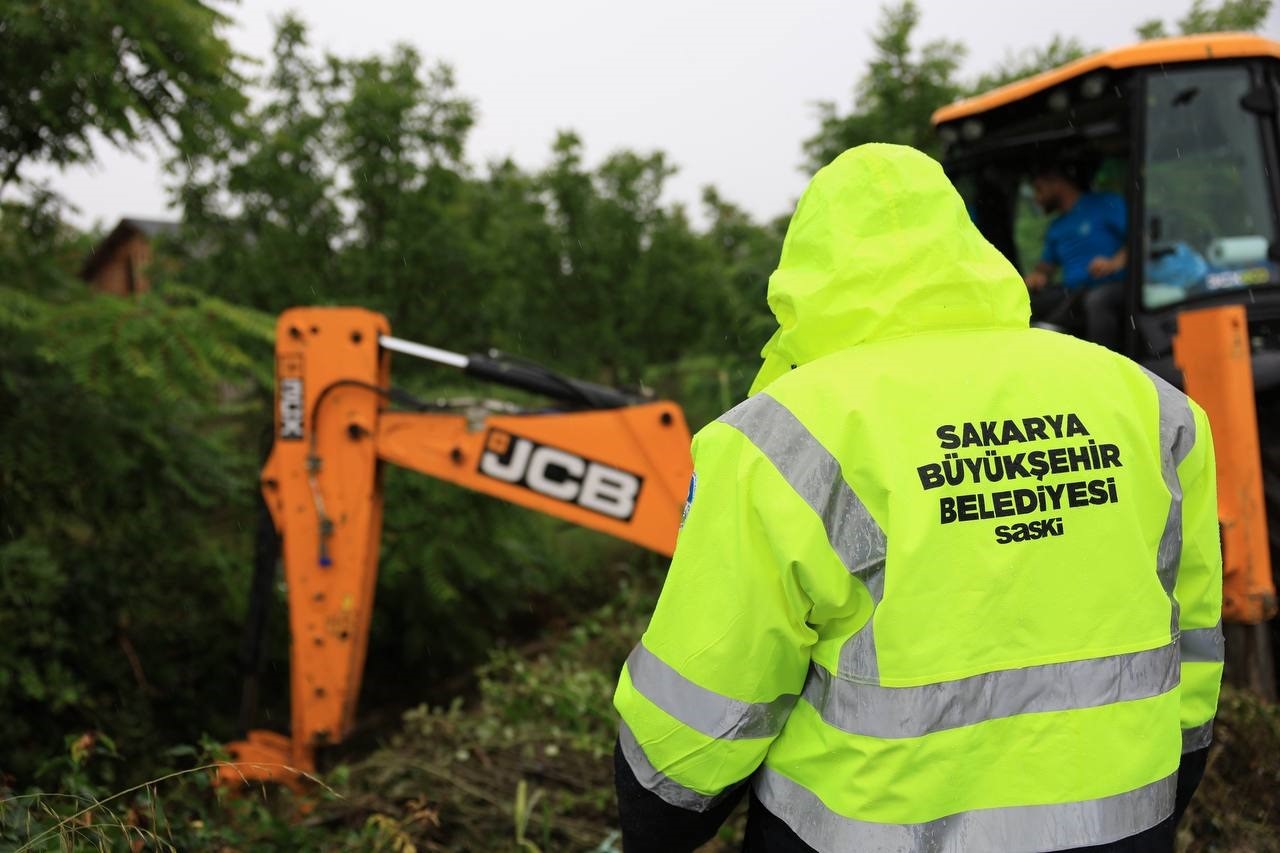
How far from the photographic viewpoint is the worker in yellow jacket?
1.46m

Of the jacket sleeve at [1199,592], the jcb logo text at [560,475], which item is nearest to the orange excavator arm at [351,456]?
the jcb logo text at [560,475]

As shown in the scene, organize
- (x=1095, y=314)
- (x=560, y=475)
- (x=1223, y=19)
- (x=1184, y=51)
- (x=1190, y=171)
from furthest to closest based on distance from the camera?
(x=1223, y=19)
(x=1095, y=314)
(x=1190, y=171)
(x=1184, y=51)
(x=560, y=475)

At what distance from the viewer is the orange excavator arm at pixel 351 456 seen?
11.7ft

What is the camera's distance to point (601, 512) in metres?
3.52

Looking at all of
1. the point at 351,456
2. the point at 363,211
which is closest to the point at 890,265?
the point at 351,456

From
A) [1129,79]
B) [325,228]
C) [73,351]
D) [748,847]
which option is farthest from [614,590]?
[748,847]

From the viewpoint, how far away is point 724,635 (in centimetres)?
151

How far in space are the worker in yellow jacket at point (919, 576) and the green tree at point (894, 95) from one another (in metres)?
8.35

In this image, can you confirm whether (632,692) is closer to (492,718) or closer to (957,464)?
(957,464)

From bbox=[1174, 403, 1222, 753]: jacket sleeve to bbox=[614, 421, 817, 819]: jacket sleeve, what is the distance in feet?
2.40

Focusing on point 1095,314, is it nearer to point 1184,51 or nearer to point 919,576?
point 1184,51

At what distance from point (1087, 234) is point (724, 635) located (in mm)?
3848

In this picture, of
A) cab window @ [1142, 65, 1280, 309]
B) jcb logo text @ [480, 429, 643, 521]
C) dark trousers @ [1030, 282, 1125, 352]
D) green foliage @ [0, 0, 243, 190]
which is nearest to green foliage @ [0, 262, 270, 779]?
green foliage @ [0, 0, 243, 190]

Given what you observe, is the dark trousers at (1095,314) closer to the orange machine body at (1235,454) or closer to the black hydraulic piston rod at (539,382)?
the orange machine body at (1235,454)
